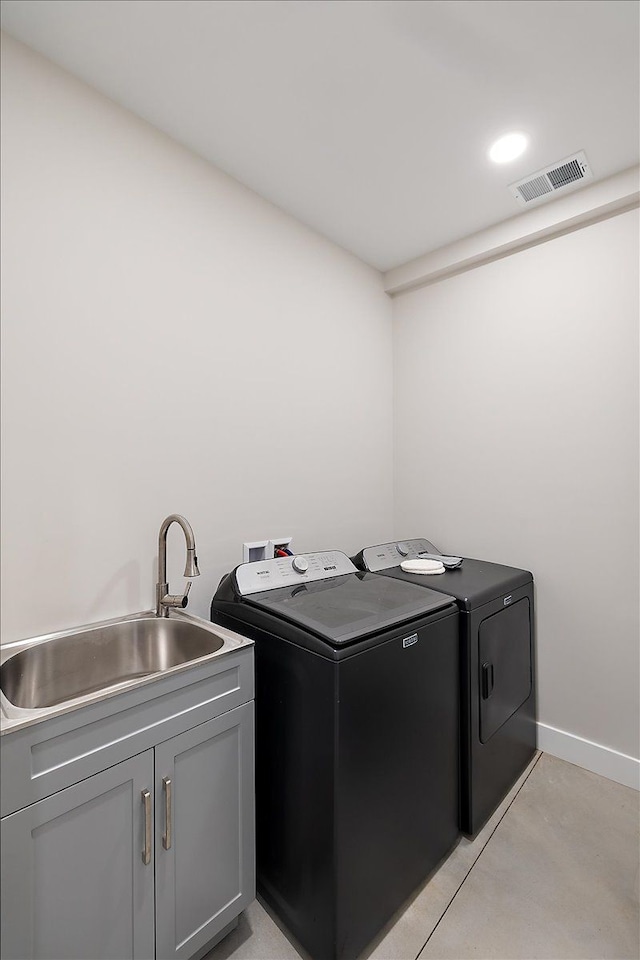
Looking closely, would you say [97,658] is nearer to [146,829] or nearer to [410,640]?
[146,829]

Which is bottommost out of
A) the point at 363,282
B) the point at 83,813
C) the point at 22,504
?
the point at 83,813

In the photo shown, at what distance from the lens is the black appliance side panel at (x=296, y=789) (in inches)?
47.9

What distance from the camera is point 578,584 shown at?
2139 mm

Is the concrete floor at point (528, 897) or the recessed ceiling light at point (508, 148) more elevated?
the recessed ceiling light at point (508, 148)

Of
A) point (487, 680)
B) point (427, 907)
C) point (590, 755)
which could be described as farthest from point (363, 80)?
point (590, 755)

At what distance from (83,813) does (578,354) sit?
2.56 metres

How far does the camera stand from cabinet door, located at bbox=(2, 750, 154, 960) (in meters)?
0.90

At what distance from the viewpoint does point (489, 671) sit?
5.90ft

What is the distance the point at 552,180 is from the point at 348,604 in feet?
6.94

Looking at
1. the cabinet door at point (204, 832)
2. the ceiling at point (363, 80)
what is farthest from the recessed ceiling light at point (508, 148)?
the cabinet door at point (204, 832)

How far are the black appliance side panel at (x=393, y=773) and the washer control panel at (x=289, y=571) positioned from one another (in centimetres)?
59

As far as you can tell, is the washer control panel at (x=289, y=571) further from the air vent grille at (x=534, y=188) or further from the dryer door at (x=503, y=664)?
the air vent grille at (x=534, y=188)

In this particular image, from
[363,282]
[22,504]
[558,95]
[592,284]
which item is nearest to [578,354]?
[592,284]

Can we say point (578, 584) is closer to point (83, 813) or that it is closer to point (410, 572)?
point (410, 572)
